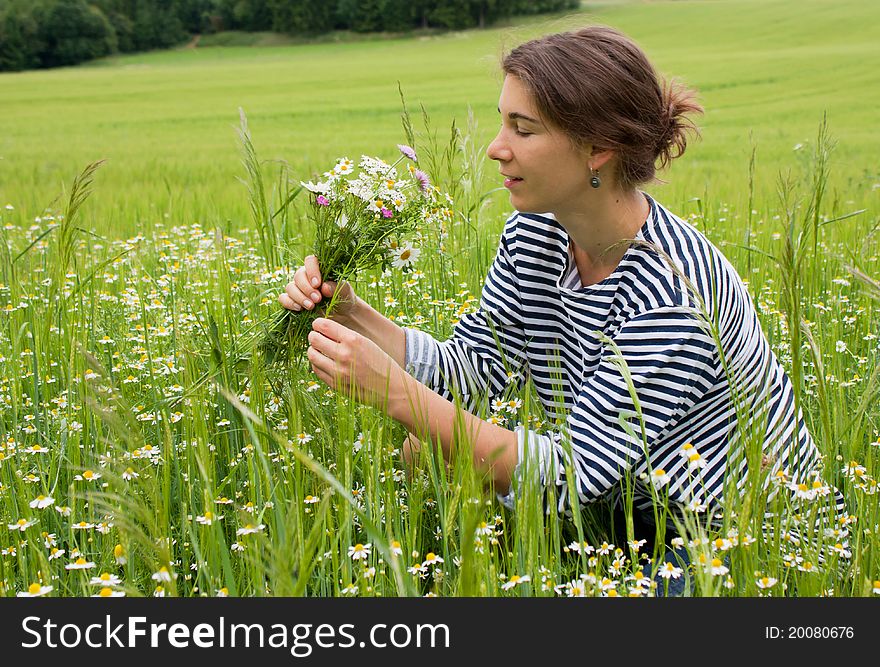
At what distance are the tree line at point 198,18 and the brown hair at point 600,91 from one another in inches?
2022

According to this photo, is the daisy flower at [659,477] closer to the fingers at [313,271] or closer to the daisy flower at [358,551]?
the daisy flower at [358,551]

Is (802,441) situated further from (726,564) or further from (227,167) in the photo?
(227,167)

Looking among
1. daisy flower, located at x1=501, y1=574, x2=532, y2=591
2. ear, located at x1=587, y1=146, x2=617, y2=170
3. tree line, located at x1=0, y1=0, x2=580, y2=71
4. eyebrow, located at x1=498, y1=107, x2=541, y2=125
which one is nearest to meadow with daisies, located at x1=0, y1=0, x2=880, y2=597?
daisy flower, located at x1=501, y1=574, x2=532, y2=591

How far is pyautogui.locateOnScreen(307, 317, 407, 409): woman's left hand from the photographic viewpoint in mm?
2045

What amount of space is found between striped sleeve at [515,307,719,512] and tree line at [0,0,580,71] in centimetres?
5167

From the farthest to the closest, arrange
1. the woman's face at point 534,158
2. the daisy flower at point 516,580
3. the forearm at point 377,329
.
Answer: the forearm at point 377,329 < the woman's face at point 534,158 < the daisy flower at point 516,580

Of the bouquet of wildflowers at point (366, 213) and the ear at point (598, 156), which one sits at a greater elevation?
the ear at point (598, 156)

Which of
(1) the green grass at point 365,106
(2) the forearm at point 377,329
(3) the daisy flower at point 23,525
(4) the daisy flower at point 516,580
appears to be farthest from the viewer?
(1) the green grass at point 365,106

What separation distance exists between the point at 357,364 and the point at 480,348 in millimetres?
684

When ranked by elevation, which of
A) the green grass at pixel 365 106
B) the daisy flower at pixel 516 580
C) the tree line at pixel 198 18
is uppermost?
the tree line at pixel 198 18

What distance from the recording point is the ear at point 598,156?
84.7 inches

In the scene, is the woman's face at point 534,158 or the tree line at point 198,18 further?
the tree line at point 198,18

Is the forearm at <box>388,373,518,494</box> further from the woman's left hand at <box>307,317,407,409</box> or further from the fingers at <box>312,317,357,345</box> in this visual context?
the fingers at <box>312,317,357,345</box>

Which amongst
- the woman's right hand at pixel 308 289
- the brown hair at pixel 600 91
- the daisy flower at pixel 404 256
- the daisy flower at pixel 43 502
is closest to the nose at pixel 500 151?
the brown hair at pixel 600 91
